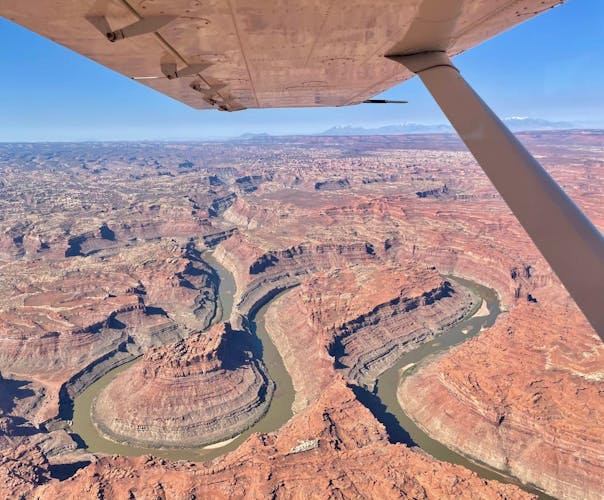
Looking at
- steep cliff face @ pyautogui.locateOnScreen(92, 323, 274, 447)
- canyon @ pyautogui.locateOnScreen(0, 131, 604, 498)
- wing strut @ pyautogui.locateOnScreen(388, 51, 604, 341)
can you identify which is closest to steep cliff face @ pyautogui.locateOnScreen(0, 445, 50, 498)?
canyon @ pyautogui.locateOnScreen(0, 131, 604, 498)

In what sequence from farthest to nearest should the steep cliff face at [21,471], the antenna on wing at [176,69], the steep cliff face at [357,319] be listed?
the steep cliff face at [357,319] < the steep cliff face at [21,471] < the antenna on wing at [176,69]

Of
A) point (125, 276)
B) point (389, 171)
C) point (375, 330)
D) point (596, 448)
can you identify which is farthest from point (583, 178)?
point (125, 276)

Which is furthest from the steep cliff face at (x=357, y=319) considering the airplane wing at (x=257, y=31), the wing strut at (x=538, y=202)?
the wing strut at (x=538, y=202)

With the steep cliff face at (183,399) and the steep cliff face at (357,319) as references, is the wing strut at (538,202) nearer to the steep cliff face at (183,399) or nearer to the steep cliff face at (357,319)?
the steep cliff face at (183,399)

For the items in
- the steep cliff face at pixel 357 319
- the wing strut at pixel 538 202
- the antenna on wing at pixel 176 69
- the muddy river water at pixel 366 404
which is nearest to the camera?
the wing strut at pixel 538 202

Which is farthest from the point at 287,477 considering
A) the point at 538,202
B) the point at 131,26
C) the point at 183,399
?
the point at 131,26

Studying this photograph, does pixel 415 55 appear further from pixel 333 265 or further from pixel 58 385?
pixel 333 265
